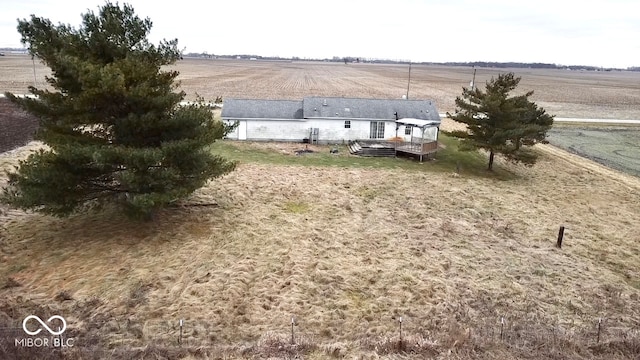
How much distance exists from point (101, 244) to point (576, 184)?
1110 inches

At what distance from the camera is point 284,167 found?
28.8 meters

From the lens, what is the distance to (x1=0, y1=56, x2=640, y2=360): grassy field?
11617 mm

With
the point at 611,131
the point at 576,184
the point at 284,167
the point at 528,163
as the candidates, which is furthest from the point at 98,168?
the point at 611,131

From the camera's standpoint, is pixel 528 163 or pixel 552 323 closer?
pixel 552 323

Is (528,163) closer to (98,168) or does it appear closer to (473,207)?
(473,207)

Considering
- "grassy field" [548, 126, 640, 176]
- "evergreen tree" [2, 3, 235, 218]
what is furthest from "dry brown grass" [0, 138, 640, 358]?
"grassy field" [548, 126, 640, 176]

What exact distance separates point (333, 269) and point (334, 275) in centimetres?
47

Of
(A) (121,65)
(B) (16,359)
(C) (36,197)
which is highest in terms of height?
(A) (121,65)

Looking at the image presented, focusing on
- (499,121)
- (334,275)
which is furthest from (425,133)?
(334,275)

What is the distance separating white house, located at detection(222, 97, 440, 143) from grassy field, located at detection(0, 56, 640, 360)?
1097 cm

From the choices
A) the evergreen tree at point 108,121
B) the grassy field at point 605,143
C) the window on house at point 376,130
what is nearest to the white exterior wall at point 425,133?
the window on house at point 376,130

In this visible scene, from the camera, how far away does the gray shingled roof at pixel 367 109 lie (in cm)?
3628

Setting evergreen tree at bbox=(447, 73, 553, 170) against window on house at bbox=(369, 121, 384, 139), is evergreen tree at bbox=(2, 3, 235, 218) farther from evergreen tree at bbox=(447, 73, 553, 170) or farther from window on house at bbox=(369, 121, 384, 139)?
window on house at bbox=(369, 121, 384, 139)

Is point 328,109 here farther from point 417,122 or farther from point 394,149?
point 417,122
